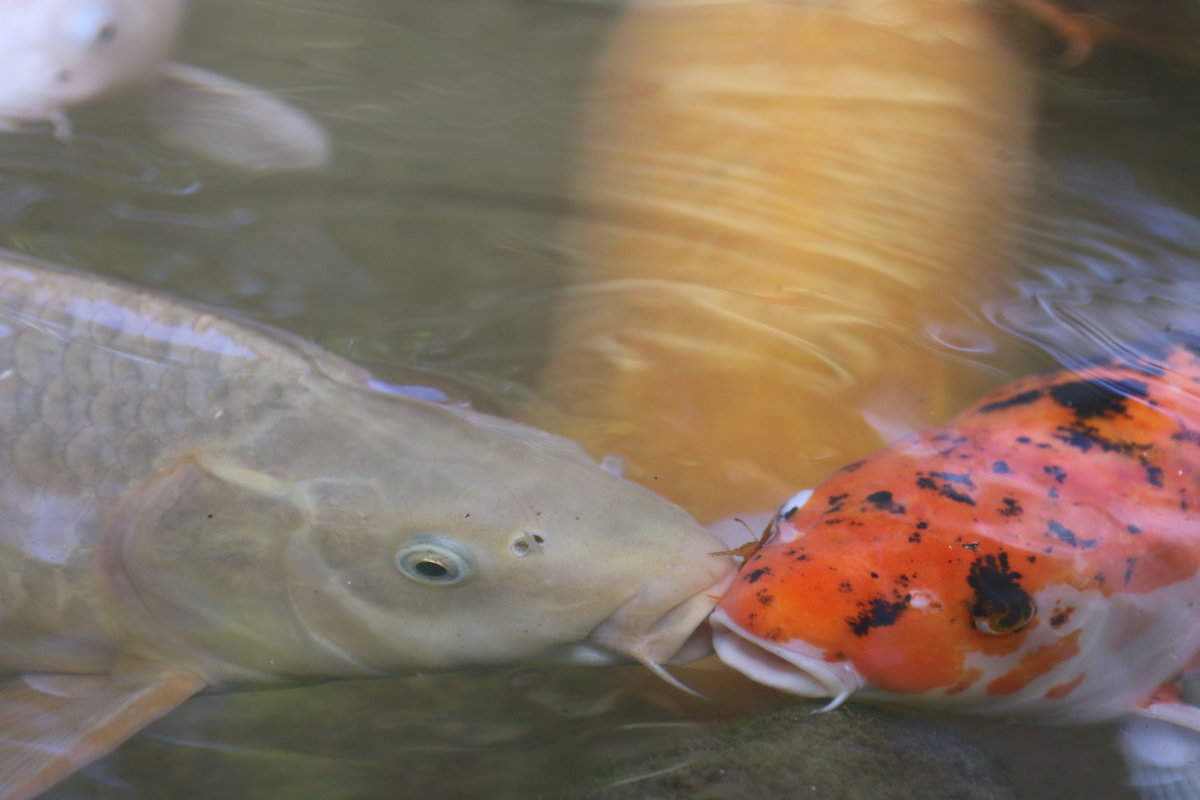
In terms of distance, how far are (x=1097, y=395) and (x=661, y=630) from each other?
3.29 ft

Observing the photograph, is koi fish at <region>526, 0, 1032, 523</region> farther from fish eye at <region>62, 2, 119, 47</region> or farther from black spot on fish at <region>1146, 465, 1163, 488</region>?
fish eye at <region>62, 2, 119, 47</region>

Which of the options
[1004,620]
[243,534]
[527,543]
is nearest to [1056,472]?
[1004,620]

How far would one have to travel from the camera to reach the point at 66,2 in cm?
351

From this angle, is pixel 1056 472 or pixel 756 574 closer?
pixel 756 574

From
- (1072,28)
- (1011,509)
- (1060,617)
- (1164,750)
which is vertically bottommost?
(1164,750)

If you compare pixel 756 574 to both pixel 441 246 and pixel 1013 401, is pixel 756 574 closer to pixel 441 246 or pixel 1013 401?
pixel 1013 401

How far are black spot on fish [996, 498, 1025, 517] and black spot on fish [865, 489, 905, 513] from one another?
6.7 inches

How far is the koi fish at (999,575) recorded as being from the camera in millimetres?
1440

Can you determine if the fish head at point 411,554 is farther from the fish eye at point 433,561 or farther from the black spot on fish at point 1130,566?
the black spot on fish at point 1130,566

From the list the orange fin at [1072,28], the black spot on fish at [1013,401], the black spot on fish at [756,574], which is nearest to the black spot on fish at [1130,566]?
the black spot on fish at [1013,401]

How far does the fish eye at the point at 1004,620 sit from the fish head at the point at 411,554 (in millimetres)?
387

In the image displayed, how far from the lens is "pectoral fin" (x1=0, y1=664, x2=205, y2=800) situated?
1.58 metres

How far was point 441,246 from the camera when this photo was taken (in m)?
2.75

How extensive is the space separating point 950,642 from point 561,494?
64 centimetres
